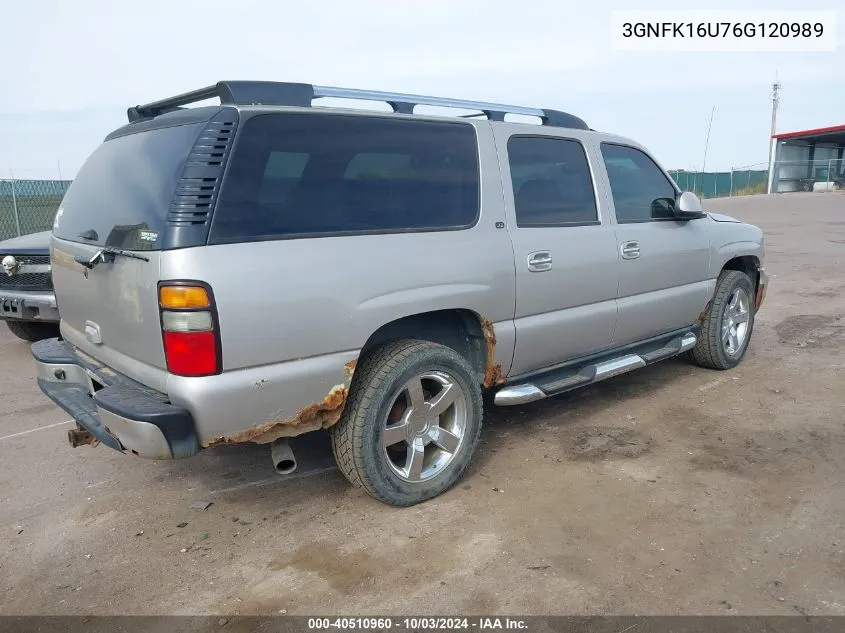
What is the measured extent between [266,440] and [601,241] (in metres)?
2.37

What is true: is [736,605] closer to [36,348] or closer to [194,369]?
[194,369]

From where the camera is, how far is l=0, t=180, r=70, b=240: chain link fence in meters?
13.5

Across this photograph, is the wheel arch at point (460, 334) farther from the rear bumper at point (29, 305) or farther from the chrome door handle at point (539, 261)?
the rear bumper at point (29, 305)

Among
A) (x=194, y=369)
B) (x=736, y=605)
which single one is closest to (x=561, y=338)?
(x=736, y=605)

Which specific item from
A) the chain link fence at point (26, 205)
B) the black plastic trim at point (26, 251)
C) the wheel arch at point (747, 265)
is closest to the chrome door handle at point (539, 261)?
the wheel arch at point (747, 265)

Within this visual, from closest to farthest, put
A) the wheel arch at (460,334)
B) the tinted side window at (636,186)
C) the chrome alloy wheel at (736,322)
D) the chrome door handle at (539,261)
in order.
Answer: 1. the wheel arch at (460,334)
2. the chrome door handle at (539,261)
3. the tinted side window at (636,186)
4. the chrome alloy wheel at (736,322)

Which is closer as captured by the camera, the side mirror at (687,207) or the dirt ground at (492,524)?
the dirt ground at (492,524)

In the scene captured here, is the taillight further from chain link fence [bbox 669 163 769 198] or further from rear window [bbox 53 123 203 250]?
chain link fence [bbox 669 163 769 198]

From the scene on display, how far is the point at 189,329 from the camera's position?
262 cm

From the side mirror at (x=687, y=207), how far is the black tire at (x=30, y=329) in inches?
227

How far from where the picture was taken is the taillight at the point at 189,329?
2.60 meters

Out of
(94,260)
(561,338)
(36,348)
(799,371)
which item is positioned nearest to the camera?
(94,260)

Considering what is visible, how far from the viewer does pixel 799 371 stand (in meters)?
5.55

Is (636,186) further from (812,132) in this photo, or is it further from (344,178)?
(812,132)
